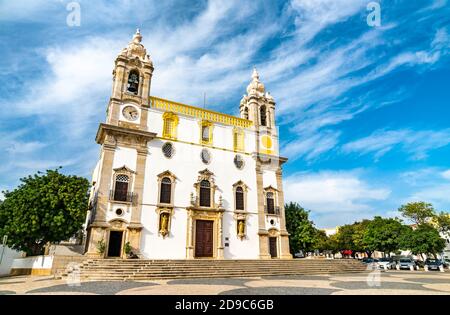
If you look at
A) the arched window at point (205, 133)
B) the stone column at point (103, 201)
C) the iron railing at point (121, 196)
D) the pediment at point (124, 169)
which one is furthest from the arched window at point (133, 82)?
the iron railing at point (121, 196)

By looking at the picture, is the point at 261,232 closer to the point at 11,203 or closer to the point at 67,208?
the point at 67,208

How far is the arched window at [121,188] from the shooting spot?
1994 centimetres

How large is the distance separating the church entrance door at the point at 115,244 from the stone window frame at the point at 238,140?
11.8m

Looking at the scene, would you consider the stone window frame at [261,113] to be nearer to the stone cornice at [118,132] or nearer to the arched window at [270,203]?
the arched window at [270,203]

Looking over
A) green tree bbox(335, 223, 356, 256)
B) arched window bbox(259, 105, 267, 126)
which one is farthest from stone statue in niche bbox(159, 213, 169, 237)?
green tree bbox(335, 223, 356, 256)

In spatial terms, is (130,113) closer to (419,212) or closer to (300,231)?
(300,231)

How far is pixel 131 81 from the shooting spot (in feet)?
76.6

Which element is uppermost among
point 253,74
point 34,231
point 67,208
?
point 253,74

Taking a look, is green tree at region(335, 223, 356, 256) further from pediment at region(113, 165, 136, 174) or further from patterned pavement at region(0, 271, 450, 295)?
pediment at region(113, 165, 136, 174)
